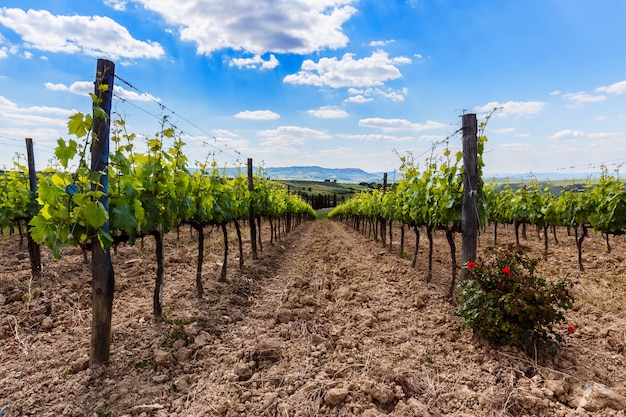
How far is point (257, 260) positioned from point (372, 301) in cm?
490

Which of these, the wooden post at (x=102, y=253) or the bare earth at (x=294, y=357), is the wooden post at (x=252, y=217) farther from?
the wooden post at (x=102, y=253)

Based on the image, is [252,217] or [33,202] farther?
[252,217]

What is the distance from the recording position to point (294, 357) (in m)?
3.92

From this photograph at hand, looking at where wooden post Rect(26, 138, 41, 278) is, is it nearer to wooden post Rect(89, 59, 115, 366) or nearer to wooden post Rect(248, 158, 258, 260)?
wooden post Rect(89, 59, 115, 366)

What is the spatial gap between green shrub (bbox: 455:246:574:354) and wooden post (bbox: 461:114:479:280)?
0.88 metres

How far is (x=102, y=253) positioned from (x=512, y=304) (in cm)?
447

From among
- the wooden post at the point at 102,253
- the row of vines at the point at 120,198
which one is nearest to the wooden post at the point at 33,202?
the row of vines at the point at 120,198

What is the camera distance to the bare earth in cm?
310

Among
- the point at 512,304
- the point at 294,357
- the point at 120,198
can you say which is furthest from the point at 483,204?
the point at 120,198

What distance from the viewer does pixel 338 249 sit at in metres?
12.5

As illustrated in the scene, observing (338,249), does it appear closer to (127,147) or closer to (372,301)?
(372,301)

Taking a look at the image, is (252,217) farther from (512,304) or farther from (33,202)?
(512,304)

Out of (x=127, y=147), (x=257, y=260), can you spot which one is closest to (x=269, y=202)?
(x=257, y=260)

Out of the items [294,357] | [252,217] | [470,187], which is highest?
[470,187]
